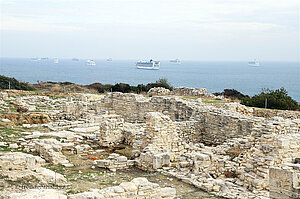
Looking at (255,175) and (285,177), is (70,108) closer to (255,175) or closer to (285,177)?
(255,175)

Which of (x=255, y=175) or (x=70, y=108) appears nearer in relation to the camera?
(x=255, y=175)

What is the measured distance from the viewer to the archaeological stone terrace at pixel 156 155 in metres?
8.41

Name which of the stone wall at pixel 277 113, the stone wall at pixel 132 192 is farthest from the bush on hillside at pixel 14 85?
the stone wall at pixel 132 192

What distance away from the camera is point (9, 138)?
14.7 m

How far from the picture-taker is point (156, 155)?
11.6 m

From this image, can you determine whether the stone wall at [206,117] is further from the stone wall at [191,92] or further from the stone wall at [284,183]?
the stone wall at [191,92]

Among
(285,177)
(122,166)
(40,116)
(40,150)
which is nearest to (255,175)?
(285,177)

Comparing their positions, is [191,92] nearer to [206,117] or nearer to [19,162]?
[206,117]

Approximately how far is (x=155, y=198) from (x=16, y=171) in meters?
4.51

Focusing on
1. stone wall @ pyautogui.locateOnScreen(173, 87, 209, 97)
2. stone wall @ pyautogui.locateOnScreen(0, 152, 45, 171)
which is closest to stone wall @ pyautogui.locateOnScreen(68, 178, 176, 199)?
stone wall @ pyautogui.locateOnScreen(0, 152, 45, 171)

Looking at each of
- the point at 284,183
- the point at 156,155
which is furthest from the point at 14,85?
the point at 284,183

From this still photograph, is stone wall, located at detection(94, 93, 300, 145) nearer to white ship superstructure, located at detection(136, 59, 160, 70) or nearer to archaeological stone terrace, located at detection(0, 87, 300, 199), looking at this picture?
archaeological stone terrace, located at detection(0, 87, 300, 199)

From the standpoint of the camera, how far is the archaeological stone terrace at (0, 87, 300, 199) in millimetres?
8406

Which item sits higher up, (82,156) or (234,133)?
(234,133)
